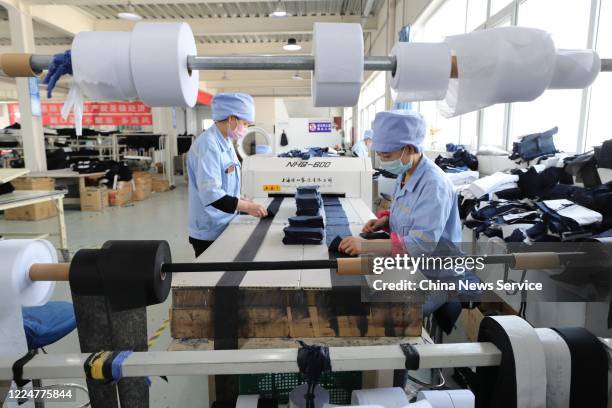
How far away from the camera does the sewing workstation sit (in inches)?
28.9

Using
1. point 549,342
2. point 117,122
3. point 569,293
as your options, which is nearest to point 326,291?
point 549,342

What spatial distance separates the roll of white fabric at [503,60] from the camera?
723 millimetres

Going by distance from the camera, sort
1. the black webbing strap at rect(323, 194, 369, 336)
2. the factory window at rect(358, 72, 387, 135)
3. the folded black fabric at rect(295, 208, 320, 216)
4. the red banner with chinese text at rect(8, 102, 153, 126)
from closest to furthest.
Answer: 1. the black webbing strap at rect(323, 194, 369, 336)
2. the folded black fabric at rect(295, 208, 320, 216)
3. the factory window at rect(358, 72, 387, 135)
4. the red banner with chinese text at rect(8, 102, 153, 126)

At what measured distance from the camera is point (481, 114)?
3.87m

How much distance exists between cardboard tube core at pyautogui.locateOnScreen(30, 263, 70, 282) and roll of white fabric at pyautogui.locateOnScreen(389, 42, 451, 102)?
2.46 ft

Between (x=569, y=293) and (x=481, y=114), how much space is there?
2.93 m

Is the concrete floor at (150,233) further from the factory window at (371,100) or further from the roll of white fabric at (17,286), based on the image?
the factory window at (371,100)

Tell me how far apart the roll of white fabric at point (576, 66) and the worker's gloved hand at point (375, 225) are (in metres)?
1.13

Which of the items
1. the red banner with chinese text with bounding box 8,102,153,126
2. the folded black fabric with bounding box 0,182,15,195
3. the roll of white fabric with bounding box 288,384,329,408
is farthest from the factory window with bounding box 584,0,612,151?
the red banner with chinese text with bounding box 8,102,153,126

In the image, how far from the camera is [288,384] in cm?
124

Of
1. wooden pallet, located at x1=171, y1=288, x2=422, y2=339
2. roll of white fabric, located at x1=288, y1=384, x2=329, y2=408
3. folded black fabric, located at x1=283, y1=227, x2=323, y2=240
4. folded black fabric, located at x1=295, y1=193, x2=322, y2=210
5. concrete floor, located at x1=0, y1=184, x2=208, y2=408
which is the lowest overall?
concrete floor, located at x1=0, y1=184, x2=208, y2=408

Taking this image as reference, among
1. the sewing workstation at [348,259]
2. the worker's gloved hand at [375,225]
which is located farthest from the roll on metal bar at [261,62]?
the worker's gloved hand at [375,225]

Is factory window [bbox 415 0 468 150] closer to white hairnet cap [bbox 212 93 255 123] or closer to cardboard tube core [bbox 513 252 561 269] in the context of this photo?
white hairnet cap [bbox 212 93 255 123]

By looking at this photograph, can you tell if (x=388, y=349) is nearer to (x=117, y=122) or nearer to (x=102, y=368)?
(x=102, y=368)
